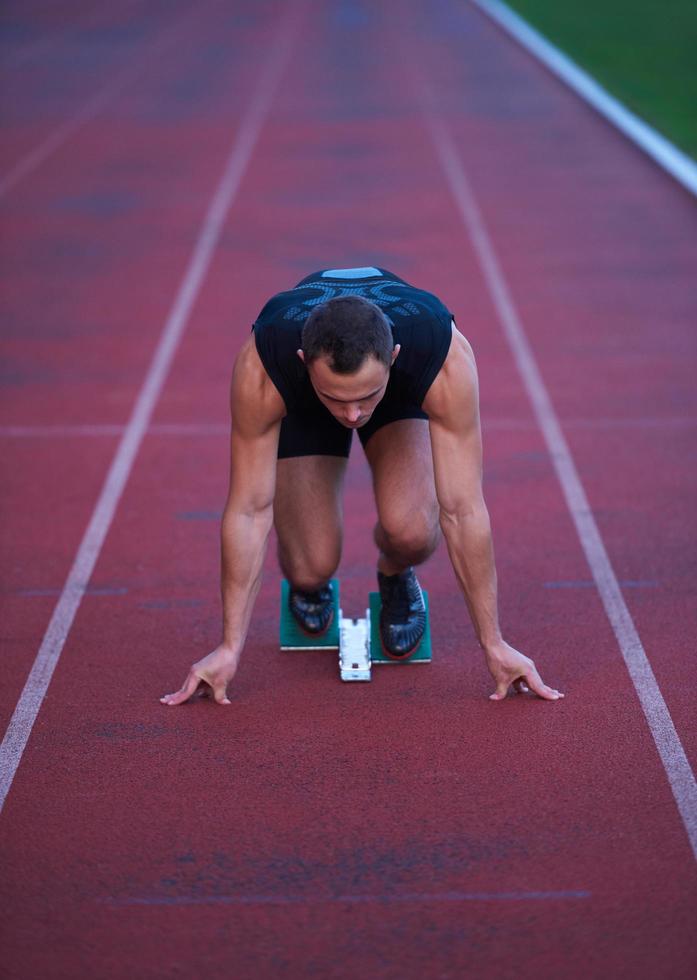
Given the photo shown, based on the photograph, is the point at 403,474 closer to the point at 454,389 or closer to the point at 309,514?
the point at 309,514

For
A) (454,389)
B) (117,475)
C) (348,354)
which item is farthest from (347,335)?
(117,475)

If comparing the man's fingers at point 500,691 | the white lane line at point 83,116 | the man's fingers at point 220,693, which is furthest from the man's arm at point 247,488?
the white lane line at point 83,116

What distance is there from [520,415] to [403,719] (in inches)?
128

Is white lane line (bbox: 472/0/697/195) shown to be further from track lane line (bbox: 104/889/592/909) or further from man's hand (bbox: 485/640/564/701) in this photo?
track lane line (bbox: 104/889/592/909)

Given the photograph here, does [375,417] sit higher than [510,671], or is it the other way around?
[375,417]

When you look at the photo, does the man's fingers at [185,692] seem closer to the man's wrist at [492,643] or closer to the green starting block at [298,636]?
the green starting block at [298,636]

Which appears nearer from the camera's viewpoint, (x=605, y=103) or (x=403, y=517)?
(x=403, y=517)

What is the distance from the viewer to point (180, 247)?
1055 centimetres

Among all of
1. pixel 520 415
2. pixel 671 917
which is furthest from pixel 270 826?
pixel 520 415

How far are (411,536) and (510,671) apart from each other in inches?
21.1

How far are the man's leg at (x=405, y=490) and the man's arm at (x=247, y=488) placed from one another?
475 mm

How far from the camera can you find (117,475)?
610cm

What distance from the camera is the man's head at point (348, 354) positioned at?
3.28m

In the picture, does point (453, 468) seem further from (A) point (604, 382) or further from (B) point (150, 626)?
(A) point (604, 382)
